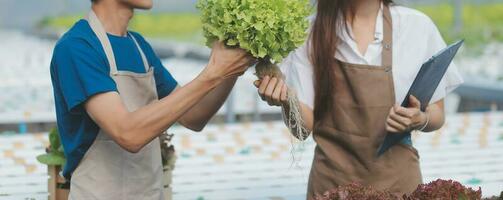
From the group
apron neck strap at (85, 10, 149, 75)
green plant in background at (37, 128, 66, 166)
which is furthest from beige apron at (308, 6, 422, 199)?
green plant in background at (37, 128, 66, 166)

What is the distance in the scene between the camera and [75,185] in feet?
8.86

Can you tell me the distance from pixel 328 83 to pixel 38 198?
1.92 metres

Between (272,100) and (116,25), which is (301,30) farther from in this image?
(116,25)

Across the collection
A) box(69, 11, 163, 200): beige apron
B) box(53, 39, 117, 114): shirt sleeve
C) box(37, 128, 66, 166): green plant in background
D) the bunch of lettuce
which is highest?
the bunch of lettuce

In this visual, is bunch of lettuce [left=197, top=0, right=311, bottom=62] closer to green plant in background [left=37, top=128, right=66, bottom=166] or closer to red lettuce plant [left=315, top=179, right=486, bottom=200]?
red lettuce plant [left=315, top=179, right=486, bottom=200]

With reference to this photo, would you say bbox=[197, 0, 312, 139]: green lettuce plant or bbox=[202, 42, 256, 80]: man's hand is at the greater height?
bbox=[197, 0, 312, 139]: green lettuce plant

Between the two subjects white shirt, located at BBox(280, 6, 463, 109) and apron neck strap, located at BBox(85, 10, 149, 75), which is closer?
apron neck strap, located at BBox(85, 10, 149, 75)

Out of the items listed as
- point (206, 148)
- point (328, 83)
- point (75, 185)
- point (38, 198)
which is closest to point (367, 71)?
point (328, 83)

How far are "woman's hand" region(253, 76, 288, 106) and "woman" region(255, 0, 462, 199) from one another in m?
0.30

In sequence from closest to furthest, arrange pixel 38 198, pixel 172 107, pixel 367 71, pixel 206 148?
pixel 172 107
pixel 367 71
pixel 38 198
pixel 206 148

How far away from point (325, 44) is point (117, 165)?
790 mm

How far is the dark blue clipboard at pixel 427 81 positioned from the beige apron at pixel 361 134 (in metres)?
0.06

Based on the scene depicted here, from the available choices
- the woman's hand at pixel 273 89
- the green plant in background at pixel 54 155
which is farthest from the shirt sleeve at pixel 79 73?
the green plant in background at pixel 54 155

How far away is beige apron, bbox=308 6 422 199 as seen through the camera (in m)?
3.03
